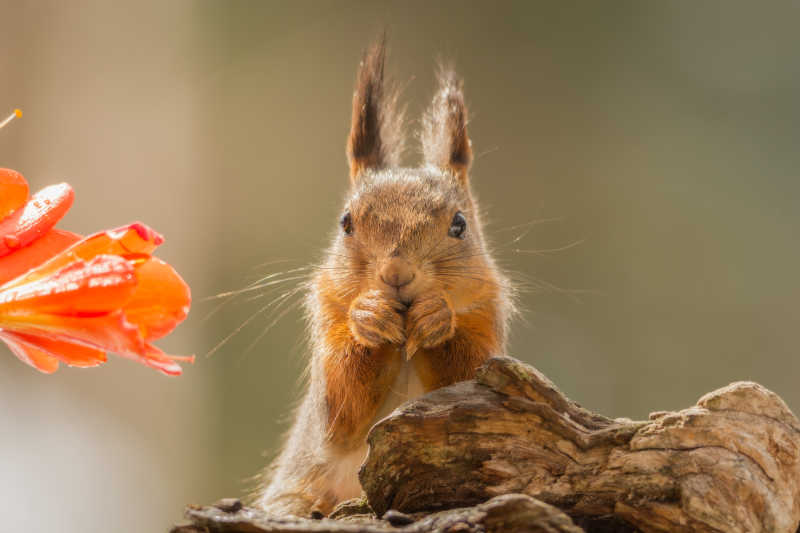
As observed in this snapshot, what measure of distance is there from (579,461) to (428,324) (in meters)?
0.29

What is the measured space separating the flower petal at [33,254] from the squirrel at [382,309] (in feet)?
1.30

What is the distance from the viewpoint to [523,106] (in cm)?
200

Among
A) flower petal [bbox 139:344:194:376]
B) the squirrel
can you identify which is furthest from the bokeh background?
flower petal [bbox 139:344:194:376]

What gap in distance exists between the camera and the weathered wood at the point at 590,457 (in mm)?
603

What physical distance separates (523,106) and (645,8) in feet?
1.27

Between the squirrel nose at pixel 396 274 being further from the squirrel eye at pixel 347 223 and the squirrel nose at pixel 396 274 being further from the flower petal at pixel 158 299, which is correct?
the flower petal at pixel 158 299

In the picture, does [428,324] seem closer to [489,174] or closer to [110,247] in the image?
[110,247]

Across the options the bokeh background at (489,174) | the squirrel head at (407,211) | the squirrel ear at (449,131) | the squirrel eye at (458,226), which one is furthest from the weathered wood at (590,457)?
the bokeh background at (489,174)

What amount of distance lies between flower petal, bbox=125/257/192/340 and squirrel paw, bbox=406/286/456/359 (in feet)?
1.36

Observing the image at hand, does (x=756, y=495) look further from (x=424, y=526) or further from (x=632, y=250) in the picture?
(x=632, y=250)

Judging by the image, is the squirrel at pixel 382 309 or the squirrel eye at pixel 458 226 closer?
the squirrel at pixel 382 309

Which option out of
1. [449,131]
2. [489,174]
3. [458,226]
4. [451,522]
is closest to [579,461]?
[451,522]

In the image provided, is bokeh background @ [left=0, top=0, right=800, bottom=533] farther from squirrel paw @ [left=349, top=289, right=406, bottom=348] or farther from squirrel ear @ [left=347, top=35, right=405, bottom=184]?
squirrel paw @ [left=349, top=289, right=406, bottom=348]

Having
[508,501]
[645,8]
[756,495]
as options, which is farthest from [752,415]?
[645,8]
